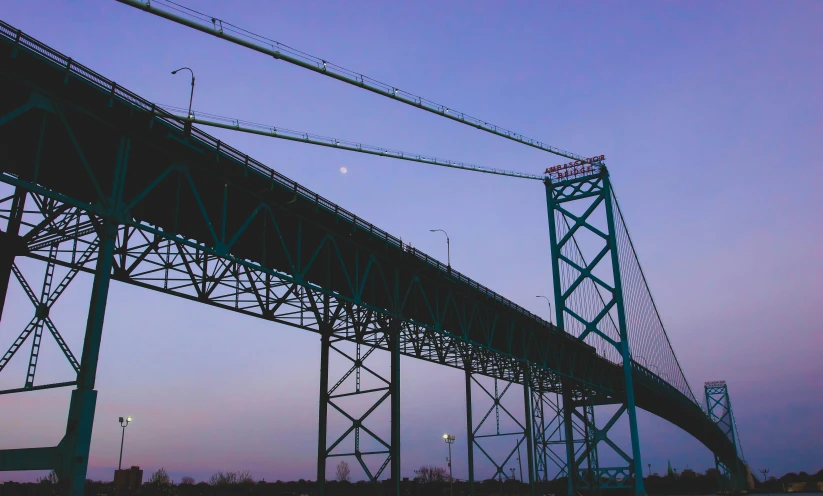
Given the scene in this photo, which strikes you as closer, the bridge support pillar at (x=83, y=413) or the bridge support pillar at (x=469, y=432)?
the bridge support pillar at (x=83, y=413)

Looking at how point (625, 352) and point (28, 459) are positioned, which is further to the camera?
point (625, 352)

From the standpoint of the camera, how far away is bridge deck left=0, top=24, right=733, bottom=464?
1942 cm

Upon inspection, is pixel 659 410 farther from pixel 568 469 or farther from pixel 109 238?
pixel 109 238

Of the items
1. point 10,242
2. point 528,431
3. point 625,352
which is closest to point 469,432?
point 528,431

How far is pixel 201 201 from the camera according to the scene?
80.8ft

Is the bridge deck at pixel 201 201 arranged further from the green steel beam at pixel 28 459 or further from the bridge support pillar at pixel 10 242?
the green steel beam at pixel 28 459

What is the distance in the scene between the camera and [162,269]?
2541 cm

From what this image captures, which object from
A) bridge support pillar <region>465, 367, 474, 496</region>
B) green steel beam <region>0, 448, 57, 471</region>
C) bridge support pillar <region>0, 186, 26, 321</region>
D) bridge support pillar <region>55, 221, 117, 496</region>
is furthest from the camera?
bridge support pillar <region>465, 367, 474, 496</region>

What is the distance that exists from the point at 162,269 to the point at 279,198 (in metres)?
5.63

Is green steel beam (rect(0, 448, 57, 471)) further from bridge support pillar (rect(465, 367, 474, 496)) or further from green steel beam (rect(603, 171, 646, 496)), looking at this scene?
green steel beam (rect(603, 171, 646, 496))

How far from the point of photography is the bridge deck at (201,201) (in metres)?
19.4

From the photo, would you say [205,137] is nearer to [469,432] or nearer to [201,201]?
[201,201]

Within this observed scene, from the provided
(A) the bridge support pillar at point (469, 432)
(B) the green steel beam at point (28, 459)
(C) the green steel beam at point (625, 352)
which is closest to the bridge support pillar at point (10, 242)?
(B) the green steel beam at point (28, 459)

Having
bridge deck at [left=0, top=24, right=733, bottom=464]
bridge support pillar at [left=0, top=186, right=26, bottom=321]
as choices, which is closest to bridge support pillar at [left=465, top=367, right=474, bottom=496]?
bridge deck at [left=0, top=24, right=733, bottom=464]
